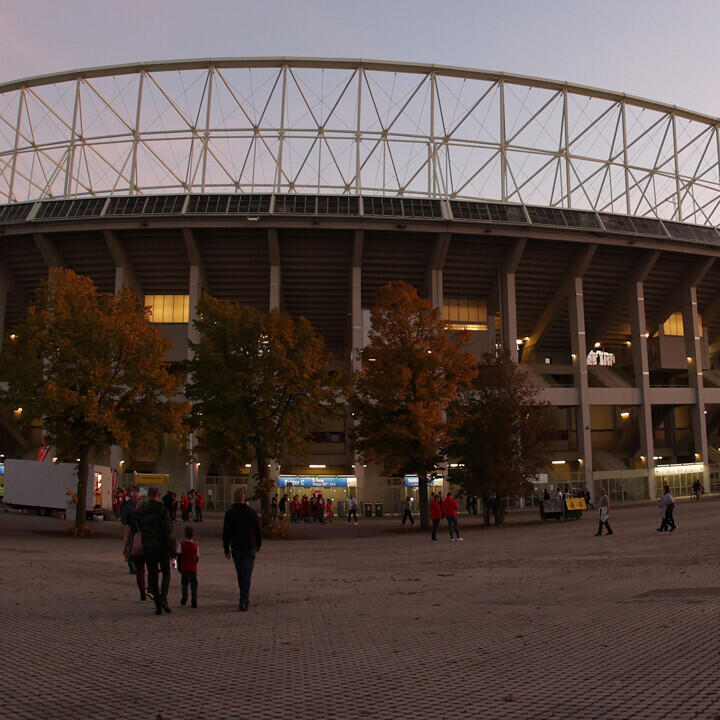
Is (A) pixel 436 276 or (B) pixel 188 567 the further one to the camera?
(A) pixel 436 276

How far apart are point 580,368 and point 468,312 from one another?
27.9 ft

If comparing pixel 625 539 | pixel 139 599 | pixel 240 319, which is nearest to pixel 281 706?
pixel 139 599

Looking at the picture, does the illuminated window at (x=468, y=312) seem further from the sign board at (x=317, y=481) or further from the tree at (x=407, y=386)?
the tree at (x=407, y=386)

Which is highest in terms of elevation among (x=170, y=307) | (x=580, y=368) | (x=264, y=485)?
(x=170, y=307)

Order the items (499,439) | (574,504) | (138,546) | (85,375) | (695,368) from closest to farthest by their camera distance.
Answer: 1. (138,546)
2. (85,375)
3. (499,439)
4. (574,504)
5. (695,368)

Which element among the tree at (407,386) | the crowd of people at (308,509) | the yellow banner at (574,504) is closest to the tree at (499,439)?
the tree at (407,386)

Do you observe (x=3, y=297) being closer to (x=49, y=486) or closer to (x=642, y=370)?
(x=49, y=486)

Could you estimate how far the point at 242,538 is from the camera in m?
9.12

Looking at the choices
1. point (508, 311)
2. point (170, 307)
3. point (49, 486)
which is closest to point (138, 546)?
point (49, 486)

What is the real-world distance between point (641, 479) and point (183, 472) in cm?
2732

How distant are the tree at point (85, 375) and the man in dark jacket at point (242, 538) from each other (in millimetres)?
14809

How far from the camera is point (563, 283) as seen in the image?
4691 centimetres

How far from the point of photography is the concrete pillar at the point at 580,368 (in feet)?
143

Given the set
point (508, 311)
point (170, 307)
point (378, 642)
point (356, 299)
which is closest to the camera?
point (378, 642)
